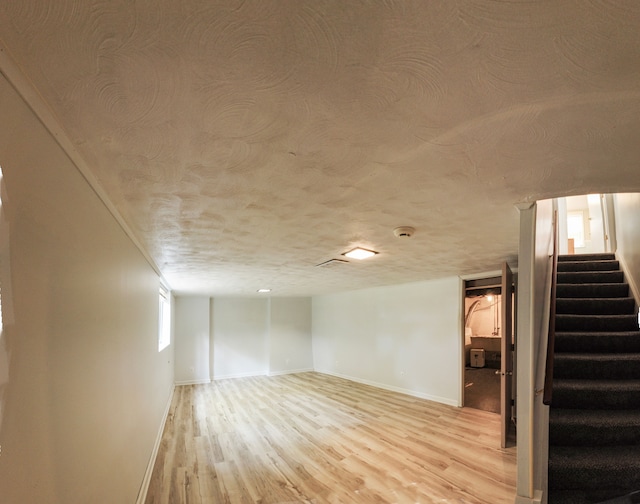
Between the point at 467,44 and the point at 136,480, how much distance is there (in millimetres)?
3401

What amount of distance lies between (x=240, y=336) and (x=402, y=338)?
4662mm

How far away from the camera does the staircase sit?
2127 mm

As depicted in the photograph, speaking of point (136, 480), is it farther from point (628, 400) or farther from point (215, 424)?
point (628, 400)

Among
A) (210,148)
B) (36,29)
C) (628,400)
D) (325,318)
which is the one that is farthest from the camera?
(325,318)

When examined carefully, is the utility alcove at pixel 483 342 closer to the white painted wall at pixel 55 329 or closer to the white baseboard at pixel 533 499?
the white baseboard at pixel 533 499

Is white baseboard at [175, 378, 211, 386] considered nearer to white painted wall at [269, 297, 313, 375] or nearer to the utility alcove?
white painted wall at [269, 297, 313, 375]

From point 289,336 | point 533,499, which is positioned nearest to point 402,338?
point 289,336

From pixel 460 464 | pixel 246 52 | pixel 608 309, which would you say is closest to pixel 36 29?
pixel 246 52

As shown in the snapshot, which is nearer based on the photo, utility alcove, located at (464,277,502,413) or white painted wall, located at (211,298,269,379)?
utility alcove, located at (464,277,502,413)

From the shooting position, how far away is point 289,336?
9602 millimetres

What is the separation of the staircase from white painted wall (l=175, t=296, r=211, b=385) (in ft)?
25.0

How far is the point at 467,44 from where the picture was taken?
2.65 ft

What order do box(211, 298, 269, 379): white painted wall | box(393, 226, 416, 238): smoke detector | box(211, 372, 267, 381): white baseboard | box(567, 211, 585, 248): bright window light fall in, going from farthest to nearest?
1. box(211, 298, 269, 379): white painted wall
2. box(211, 372, 267, 381): white baseboard
3. box(567, 211, 585, 248): bright window light
4. box(393, 226, 416, 238): smoke detector

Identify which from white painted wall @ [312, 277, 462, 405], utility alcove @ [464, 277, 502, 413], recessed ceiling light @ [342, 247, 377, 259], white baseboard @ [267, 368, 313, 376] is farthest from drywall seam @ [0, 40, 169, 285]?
white baseboard @ [267, 368, 313, 376]
